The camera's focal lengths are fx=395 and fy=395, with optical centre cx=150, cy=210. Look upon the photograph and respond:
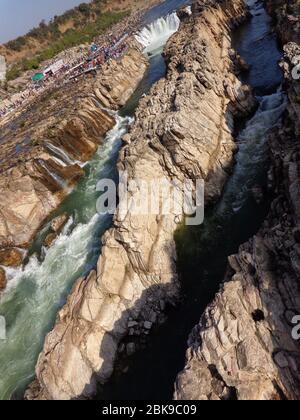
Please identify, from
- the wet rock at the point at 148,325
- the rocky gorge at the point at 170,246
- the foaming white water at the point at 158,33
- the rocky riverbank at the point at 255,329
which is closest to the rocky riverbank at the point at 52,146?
the rocky gorge at the point at 170,246

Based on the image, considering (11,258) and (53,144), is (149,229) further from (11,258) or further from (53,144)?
(53,144)

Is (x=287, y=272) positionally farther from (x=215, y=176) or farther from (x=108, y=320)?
(x=215, y=176)

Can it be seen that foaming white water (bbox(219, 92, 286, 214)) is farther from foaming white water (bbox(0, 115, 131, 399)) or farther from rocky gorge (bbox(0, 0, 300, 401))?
foaming white water (bbox(0, 115, 131, 399))

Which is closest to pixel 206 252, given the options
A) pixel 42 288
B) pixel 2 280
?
pixel 42 288

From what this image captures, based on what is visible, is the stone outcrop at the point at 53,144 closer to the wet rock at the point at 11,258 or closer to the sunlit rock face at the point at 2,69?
the wet rock at the point at 11,258

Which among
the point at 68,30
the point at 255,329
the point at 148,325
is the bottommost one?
the point at 68,30
